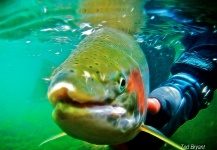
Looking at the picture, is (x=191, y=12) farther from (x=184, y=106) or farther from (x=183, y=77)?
(x=184, y=106)

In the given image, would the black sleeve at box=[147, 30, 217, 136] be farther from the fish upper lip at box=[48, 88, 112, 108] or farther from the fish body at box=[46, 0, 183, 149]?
the fish upper lip at box=[48, 88, 112, 108]

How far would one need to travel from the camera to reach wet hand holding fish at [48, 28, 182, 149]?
4.92 feet

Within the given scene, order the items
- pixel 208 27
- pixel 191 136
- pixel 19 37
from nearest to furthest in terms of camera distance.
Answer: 1. pixel 208 27
2. pixel 191 136
3. pixel 19 37

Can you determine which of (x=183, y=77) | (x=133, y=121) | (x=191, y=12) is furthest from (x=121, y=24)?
(x=133, y=121)

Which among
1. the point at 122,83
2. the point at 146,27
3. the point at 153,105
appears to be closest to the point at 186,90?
the point at 153,105

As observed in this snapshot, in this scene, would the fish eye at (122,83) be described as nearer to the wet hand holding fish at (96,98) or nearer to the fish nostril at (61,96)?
the wet hand holding fish at (96,98)

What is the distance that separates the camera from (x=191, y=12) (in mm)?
9250

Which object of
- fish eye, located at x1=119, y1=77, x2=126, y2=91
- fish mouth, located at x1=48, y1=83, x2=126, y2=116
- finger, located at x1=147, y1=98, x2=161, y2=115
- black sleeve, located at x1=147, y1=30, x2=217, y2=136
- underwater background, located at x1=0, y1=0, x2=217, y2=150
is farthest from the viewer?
underwater background, located at x1=0, y1=0, x2=217, y2=150

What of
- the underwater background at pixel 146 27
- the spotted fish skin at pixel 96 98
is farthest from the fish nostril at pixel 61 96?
the underwater background at pixel 146 27

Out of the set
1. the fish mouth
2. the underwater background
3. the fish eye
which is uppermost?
the fish mouth

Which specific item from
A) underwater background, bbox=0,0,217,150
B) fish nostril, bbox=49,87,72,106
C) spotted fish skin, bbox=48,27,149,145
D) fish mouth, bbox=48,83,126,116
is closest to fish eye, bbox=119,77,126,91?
spotted fish skin, bbox=48,27,149,145

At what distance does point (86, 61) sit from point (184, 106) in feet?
9.87

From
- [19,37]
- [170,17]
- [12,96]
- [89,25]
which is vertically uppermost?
[170,17]

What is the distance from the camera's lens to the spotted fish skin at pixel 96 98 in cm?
150
